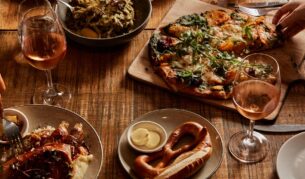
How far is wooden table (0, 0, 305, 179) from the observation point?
1.63 metres

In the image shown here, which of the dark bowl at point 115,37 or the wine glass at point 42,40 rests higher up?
the wine glass at point 42,40

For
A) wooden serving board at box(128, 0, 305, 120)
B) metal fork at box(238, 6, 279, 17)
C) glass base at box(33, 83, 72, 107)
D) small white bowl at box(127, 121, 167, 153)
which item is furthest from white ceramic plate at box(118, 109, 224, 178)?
metal fork at box(238, 6, 279, 17)

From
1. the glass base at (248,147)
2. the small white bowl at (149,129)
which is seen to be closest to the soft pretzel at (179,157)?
the small white bowl at (149,129)

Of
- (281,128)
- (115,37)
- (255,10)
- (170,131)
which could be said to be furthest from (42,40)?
(255,10)

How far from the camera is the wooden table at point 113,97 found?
1626 millimetres

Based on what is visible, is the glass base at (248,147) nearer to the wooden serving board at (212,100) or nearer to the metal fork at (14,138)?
the wooden serving board at (212,100)

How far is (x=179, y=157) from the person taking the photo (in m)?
1.54

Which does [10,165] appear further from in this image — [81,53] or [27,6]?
[27,6]

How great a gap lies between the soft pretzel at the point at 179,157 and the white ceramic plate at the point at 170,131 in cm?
3

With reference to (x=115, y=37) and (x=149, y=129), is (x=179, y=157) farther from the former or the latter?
(x=115, y=37)

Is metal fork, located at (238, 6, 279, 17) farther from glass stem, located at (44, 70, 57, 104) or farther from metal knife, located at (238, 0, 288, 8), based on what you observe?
glass stem, located at (44, 70, 57, 104)

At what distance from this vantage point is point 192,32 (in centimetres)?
204

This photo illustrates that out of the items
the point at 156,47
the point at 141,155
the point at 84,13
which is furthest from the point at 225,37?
the point at 141,155

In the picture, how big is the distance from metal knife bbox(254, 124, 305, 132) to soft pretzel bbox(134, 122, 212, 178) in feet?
0.77
